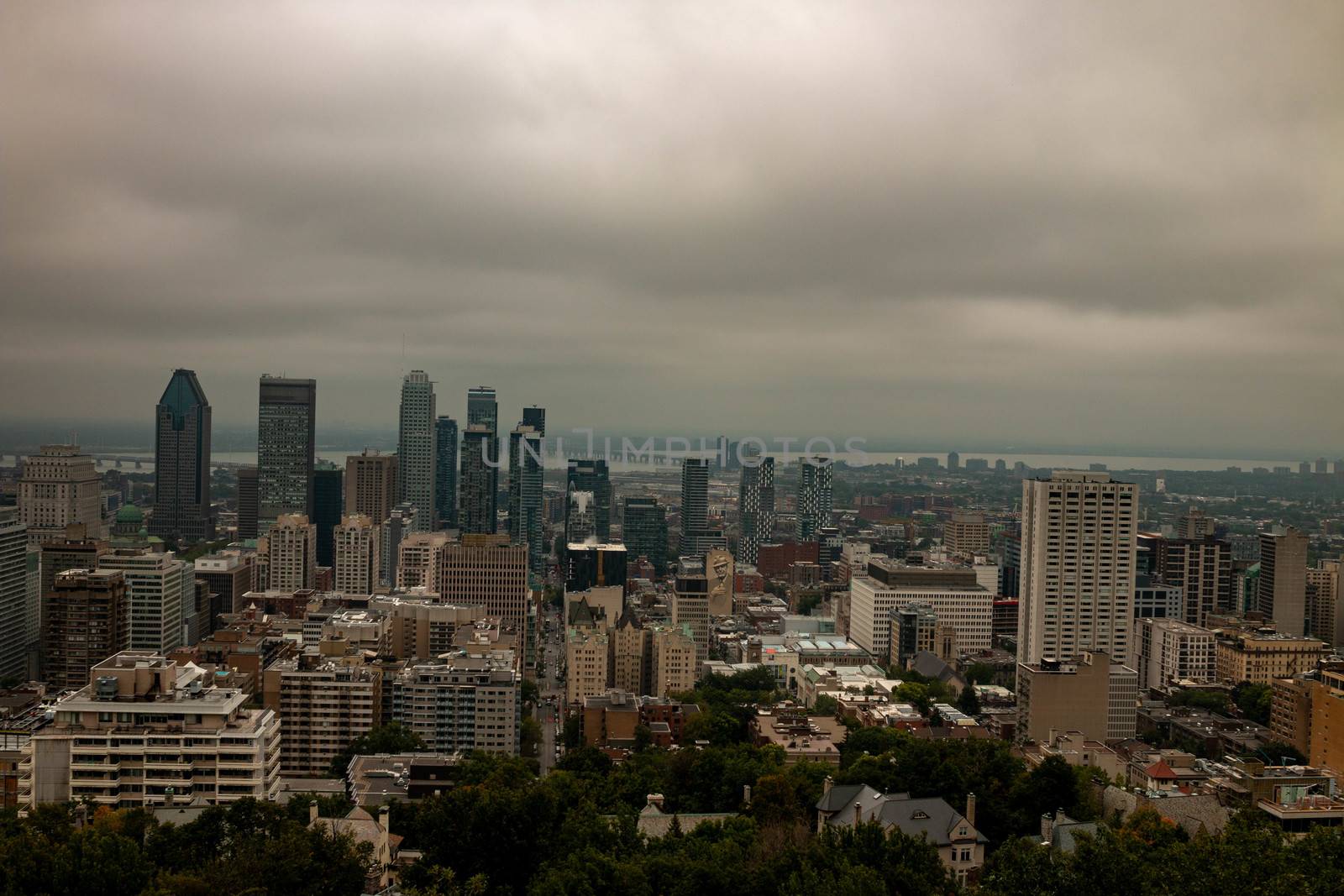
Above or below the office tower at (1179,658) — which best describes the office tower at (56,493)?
above

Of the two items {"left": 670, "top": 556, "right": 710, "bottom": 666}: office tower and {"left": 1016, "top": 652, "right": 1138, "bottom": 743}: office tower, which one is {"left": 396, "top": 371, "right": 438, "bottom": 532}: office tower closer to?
{"left": 670, "top": 556, "right": 710, "bottom": 666}: office tower

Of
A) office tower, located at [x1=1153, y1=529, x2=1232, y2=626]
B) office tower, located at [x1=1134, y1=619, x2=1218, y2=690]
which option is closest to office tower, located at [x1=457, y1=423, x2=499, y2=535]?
office tower, located at [x1=1153, y1=529, x2=1232, y2=626]

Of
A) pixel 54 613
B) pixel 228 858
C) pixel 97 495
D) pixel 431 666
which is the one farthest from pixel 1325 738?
pixel 97 495

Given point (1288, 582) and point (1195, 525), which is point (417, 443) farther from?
point (1288, 582)

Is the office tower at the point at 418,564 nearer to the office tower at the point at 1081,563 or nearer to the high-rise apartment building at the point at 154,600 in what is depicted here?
the high-rise apartment building at the point at 154,600

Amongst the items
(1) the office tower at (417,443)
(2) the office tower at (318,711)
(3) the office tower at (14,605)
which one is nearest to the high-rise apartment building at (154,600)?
(3) the office tower at (14,605)

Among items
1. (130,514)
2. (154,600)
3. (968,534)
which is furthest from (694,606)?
(130,514)
